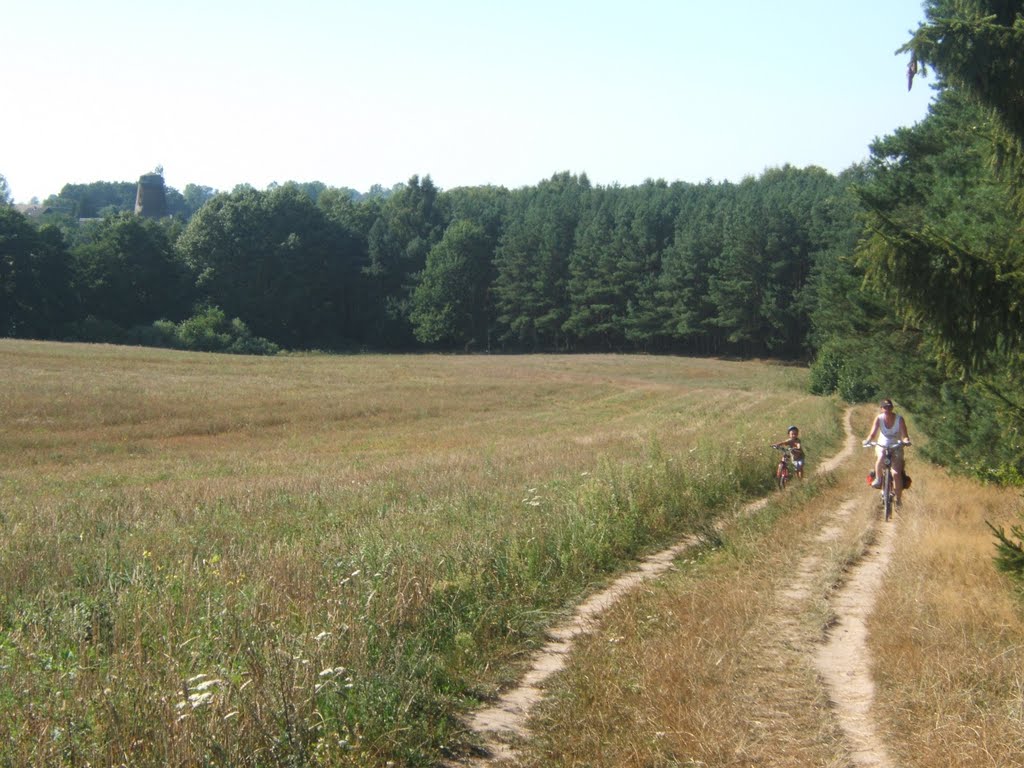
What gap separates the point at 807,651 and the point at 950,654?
3.24 feet

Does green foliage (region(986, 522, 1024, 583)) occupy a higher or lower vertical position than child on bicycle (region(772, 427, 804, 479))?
higher

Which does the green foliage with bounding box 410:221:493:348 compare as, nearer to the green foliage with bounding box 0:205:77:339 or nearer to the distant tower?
the green foliage with bounding box 0:205:77:339

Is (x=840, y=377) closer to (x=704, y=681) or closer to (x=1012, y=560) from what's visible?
(x=1012, y=560)

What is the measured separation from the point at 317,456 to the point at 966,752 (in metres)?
24.1

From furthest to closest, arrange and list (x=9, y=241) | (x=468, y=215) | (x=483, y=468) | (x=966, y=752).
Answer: (x=468, y=215) < (x=9, y=241) < (x=483, y=468) < (x=966, y=752)

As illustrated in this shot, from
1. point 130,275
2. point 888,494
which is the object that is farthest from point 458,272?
point 888,494

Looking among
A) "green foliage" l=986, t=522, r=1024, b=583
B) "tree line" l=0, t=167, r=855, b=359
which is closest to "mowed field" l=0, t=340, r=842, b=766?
"green foliage" l=986, t=522, r=1024, b=583

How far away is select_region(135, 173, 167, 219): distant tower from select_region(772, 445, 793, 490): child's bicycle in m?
191

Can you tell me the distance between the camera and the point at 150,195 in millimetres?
191500

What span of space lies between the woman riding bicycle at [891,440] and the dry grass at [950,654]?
2.95 m

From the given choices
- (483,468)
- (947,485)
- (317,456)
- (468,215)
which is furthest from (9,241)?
(947,485)

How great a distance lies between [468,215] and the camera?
11900 centimetres

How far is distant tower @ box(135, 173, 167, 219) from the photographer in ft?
623

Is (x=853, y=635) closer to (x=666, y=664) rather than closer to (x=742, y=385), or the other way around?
(x=666, y=664)
